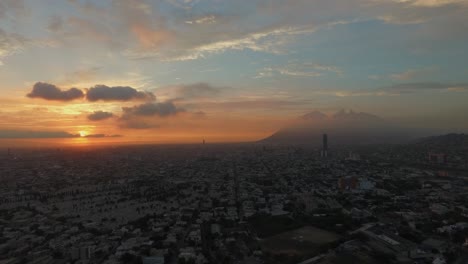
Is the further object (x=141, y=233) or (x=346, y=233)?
(x=141, y=233)

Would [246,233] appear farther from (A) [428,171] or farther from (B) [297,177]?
(A) [428,171]

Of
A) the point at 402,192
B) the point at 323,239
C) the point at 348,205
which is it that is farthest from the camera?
the point at 402,192

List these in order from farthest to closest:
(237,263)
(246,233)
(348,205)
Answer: (348,205) → (246,233) → (237,263)

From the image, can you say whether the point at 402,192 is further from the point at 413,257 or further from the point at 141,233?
the point at 141,233

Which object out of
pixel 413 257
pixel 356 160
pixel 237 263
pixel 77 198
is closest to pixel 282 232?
pixel 237 263

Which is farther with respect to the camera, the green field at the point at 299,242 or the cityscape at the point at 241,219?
the cityscape at the point at 241,219

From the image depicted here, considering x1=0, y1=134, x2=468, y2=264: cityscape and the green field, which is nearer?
→ the green field

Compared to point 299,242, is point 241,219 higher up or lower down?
higher up

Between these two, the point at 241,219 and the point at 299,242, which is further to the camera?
the point at 241,219

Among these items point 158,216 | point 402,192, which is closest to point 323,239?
point 158,216
